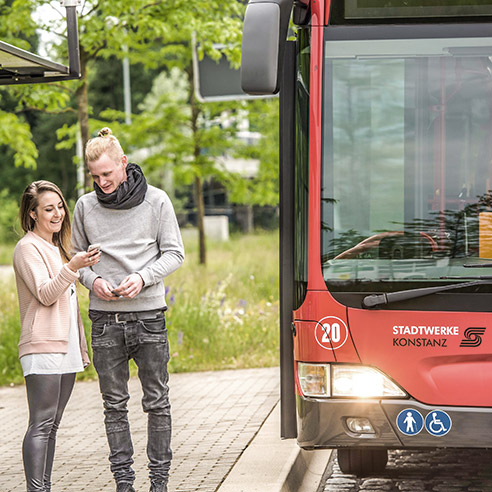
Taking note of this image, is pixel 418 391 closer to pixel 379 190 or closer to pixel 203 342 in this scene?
pixel 379 190

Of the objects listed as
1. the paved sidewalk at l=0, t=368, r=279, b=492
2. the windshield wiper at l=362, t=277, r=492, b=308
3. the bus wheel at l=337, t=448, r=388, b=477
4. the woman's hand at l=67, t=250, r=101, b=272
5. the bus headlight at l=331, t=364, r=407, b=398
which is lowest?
the paved sidewalk at l=0, t=368, r=279, b=492

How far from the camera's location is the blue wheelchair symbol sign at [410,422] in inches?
189

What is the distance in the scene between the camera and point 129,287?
4.80 meters

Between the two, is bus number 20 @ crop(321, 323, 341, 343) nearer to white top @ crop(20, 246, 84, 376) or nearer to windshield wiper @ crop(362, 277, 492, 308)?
windshield wiper @ crop(362, 277, 492, 308)

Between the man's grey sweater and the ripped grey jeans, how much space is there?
3.2 inches

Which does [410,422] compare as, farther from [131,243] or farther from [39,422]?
[39,422]

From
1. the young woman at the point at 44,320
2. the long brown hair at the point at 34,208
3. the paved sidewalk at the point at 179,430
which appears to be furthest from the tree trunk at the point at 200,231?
the young woman at the point at 44,320

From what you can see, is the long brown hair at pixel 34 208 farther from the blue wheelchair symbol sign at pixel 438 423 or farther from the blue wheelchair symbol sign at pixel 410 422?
the blue wheelchair symbol sign at pixel 438 423

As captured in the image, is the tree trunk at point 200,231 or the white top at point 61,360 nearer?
the white top at point 61,360

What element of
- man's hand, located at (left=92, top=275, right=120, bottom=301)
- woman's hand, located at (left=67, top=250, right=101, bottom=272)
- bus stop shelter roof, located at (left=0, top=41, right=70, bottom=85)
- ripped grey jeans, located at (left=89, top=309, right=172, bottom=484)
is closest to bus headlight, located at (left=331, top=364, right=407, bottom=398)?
ripped grey jeans, located at (left=89, top=309, right=172, bottom=484)

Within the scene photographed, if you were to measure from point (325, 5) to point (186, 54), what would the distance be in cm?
1281

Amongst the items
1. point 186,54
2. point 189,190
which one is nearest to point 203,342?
point 186,54

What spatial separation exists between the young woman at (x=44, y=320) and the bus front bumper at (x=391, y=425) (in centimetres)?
125

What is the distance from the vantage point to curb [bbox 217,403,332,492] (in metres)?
5.57
